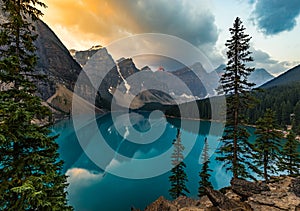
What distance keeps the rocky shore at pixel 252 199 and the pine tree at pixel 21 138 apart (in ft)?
23.5

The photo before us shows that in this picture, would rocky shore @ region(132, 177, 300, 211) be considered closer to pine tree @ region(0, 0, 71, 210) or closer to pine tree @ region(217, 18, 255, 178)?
pine tree @ region(217, 18, 255, 178)

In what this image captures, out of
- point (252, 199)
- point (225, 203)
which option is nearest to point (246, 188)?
point (252, 199)

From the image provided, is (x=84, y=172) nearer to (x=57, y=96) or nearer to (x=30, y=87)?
(x=30, y=87)

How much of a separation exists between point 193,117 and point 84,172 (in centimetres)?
10822

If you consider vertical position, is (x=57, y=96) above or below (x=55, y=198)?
above

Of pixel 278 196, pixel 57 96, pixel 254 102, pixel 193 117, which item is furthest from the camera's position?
pixel 57 96

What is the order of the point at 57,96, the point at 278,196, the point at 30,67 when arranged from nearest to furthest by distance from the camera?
the point at 30,67, the point at 278,196, the point at 57,96

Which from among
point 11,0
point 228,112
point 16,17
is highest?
point 228,112

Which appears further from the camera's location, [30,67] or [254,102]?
[254,102]

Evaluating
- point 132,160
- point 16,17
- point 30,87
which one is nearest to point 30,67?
point 30,87

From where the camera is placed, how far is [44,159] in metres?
6.71

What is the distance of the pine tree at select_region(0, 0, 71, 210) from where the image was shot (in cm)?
588

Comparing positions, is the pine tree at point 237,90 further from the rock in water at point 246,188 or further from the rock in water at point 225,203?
the rock in water at point 225,203

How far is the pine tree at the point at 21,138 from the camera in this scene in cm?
588
